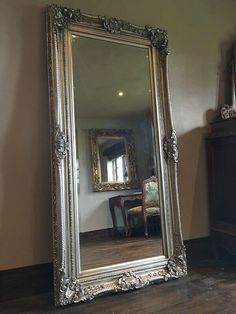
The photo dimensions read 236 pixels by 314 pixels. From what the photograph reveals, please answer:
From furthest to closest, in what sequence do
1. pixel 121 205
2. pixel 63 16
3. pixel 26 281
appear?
pixel 121 205
pixel 63 16
pixel 26 281

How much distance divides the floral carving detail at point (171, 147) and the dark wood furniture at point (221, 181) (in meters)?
0.46

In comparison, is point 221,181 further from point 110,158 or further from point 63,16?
point 63,16

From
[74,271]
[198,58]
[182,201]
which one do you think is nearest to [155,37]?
[198,58]

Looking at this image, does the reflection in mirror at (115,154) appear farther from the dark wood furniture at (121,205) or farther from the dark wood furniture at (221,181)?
the dark wood furniture at (221,181)

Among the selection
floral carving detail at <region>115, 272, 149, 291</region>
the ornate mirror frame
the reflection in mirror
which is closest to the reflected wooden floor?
the reflection in mirror

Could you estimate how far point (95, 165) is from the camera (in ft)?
7.22

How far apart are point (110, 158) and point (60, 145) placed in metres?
0.43

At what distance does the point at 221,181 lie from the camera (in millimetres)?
2703

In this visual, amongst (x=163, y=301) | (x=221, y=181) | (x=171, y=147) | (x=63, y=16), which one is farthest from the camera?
(x=221, y=181)

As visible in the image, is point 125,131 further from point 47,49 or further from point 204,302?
point 204,302

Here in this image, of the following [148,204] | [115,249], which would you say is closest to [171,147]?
[148,204]

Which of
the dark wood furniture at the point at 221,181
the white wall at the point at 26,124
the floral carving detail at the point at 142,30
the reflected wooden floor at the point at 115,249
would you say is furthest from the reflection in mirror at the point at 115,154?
the dark wood furniture at the point at 221,181

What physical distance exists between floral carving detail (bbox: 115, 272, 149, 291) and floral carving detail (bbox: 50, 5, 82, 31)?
1.83 metres

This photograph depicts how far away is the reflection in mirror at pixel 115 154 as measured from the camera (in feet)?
6.99
